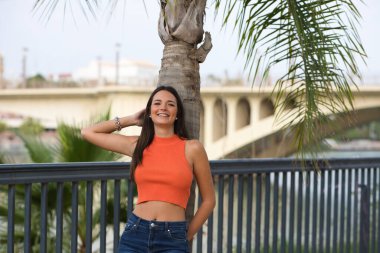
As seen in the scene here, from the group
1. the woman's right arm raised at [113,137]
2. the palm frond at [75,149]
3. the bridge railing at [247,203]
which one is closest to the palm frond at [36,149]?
the palm frond at [75,149]

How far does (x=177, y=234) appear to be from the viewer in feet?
9.96

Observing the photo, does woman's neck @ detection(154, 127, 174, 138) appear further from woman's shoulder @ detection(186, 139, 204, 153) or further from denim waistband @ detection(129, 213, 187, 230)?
denim waistband @ detection(129, 213, 187, 230)

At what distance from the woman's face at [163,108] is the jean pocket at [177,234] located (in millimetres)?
497

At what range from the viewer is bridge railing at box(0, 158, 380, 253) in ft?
12.5

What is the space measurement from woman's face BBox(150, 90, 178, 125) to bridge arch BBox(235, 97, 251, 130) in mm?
25831

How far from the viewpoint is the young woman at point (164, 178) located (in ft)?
9.92

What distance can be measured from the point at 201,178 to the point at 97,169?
3.14ft

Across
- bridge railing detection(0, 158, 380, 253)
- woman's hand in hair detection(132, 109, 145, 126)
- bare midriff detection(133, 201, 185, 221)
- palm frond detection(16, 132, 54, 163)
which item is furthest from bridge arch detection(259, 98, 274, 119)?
bare midriff detection(133, 201, 185, 221)

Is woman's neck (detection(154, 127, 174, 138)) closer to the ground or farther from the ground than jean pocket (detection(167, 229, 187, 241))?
farther from the ground

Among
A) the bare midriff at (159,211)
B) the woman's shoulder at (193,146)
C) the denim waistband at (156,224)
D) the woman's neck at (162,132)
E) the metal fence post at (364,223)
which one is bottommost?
the metal fence post at (364,223)

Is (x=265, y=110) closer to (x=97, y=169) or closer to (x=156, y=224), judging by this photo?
(x=97, y=169)

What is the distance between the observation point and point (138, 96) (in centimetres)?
3197

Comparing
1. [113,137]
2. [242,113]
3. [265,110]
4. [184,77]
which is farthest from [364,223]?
[242,113]

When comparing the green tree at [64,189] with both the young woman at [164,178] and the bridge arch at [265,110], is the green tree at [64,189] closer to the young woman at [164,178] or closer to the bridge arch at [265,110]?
the young woman at [164,178]
